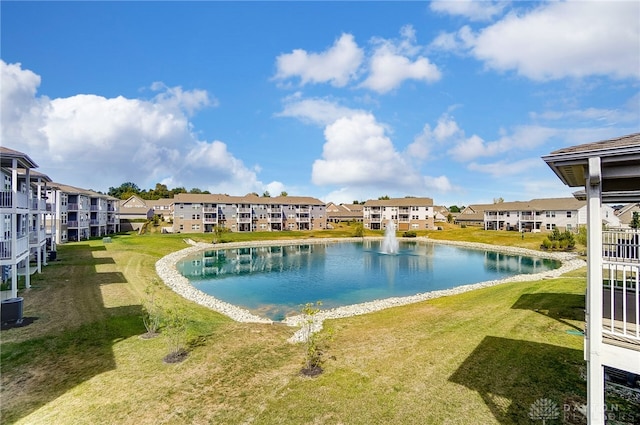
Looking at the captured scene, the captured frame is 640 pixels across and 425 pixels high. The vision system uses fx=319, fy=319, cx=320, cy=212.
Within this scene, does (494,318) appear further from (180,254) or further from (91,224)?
(91,224)

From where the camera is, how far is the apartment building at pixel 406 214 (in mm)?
83125

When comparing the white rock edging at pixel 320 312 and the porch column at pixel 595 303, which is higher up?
the porch column at pixel 595 303

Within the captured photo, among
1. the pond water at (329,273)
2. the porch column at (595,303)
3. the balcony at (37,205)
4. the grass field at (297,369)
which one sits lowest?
the pond water at (329,273)

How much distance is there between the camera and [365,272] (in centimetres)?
3397

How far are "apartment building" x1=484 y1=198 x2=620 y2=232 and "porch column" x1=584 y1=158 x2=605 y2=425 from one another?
2572 inches

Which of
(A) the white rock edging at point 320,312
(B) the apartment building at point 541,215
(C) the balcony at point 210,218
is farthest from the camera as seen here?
Answer: (C) the balcony at point 210,218

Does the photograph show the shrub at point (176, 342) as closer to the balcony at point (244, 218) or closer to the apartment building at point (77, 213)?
the apartment building at point (77, 213)

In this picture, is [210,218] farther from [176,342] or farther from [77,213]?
[176,342]

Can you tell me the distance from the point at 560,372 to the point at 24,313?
20.1m

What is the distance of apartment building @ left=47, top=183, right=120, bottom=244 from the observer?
41.8 meters

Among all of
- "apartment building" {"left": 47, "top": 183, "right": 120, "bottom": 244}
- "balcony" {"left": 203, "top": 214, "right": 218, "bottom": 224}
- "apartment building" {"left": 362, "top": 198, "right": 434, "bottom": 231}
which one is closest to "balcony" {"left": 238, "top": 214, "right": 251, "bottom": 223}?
"balcony" {"left": 203, "top": 214, "right": 218, "bottom": 224}

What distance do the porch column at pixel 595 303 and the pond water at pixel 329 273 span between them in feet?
53.3

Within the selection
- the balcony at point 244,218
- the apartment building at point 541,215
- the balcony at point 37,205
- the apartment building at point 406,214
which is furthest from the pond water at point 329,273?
the apartment building at point 406,214

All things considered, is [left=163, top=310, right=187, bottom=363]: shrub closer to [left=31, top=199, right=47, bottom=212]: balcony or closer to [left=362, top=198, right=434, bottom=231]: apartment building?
[left=31, top=199, right=47, bottom=212]: balcony
